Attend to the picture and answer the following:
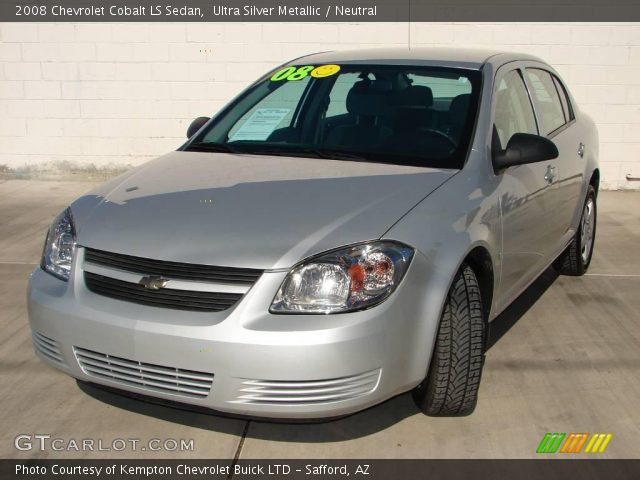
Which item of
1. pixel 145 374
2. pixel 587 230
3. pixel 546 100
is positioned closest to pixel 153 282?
pixel 145 374

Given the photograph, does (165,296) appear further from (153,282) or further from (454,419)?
(454,419)

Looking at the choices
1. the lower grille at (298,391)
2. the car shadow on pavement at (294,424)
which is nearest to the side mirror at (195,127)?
the car shadow on pavement at (294,424)

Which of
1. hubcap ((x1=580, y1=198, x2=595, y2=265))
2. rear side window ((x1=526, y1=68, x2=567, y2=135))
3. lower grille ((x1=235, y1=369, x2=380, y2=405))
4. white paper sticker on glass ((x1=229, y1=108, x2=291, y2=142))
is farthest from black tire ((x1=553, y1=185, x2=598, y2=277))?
lower grille ((x1=235, y1=369, x2=380, y2=405))

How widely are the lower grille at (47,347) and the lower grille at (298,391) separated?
32.0 inches

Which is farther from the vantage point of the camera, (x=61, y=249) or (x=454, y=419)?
(x=454, y=419)

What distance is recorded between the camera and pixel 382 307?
113 inches

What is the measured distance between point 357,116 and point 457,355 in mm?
1480

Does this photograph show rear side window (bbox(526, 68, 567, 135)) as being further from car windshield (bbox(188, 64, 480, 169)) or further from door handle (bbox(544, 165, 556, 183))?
car windshield (bbox(188, 64, 480, 169))

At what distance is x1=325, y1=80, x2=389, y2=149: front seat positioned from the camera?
13.3 feet

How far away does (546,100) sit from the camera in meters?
5.07

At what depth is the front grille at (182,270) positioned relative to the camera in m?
2.89

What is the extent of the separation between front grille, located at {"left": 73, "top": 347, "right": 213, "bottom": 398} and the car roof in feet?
7.33

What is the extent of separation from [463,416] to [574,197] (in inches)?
82.1
